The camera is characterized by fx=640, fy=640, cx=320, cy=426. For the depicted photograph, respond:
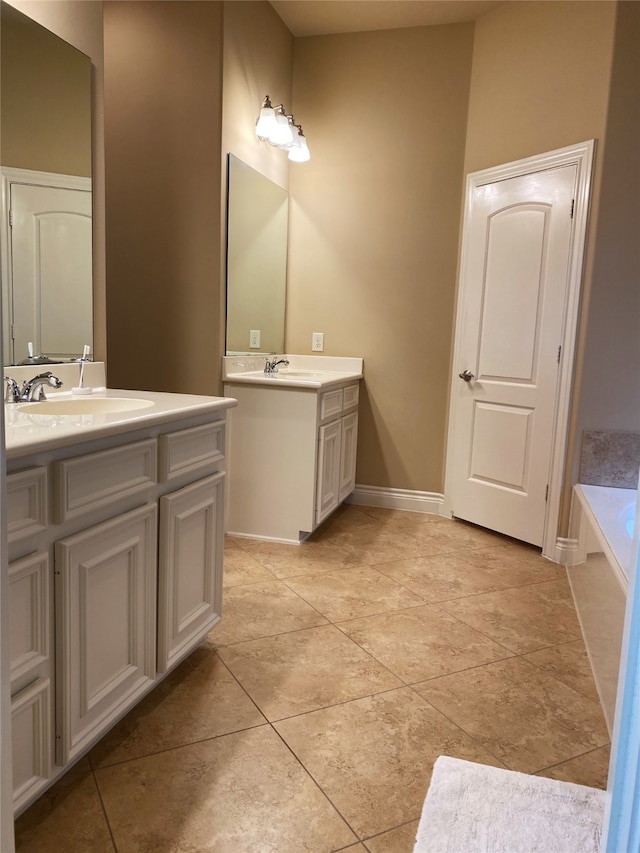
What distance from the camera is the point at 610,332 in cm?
295

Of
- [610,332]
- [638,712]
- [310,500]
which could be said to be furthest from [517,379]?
[638,712]

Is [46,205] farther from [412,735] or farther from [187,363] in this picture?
[412,735]

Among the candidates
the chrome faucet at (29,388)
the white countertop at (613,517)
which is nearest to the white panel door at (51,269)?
the chrome faucet at (29,388)

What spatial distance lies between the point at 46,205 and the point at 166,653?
1.39 m

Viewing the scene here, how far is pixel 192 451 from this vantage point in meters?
1.83

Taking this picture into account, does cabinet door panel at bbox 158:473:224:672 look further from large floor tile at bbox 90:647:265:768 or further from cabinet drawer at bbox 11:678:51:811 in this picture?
cabinet drawer at bbox 11:678:51:811

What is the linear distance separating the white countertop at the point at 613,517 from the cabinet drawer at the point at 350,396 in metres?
1.27

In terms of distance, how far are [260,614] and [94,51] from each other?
204 centimetres

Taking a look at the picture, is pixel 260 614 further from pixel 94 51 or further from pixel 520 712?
pixel 94 51

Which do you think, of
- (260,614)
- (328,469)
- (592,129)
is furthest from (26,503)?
(592,129)

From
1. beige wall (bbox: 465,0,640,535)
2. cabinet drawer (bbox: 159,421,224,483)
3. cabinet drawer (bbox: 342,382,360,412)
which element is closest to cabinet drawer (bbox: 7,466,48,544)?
cabinet drawer (bbox: 159,421,224,483)

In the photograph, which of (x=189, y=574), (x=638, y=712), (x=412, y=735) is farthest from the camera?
(x=189, y=574)

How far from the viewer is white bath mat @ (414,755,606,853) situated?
1.32 m

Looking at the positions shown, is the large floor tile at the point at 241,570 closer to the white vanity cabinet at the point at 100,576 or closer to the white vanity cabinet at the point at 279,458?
the white vanity cabinet at the point at 279,458
